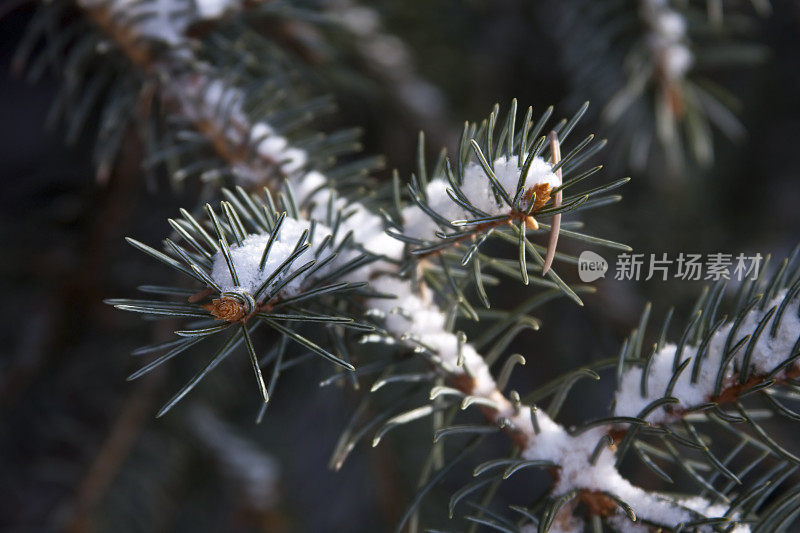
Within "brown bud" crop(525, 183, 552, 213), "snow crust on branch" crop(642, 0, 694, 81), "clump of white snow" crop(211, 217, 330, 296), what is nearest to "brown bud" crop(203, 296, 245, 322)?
"clump of white snow" crop(211, 217, 330, 296)

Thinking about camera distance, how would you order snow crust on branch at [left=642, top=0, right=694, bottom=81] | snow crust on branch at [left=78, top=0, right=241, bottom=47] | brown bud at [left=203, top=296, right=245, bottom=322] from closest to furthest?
1. brown bud at [left=203, top=296, right=245, bottom=322]
2. snow crust on branch at [left=78, top=0, right=241, bottom=47]
3. snow crust on branch at [left=642, top=0, right=694, bottom=81]

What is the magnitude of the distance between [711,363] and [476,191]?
0.16m

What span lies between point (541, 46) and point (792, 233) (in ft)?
1.38

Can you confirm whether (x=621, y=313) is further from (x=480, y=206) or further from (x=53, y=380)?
(x=53, y=380)

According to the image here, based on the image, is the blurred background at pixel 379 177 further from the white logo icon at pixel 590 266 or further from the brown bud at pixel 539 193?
the brown bud at pixel 539 193

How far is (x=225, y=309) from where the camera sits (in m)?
0.29

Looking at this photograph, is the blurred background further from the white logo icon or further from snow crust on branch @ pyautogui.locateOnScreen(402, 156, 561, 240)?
snow crust on branch @ pyautogui.locateOnScreen(402, 156, 561, 240)

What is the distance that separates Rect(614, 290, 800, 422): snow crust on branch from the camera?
328mm

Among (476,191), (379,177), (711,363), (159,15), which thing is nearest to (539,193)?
(476,191)

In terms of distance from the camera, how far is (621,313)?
27.6 inches

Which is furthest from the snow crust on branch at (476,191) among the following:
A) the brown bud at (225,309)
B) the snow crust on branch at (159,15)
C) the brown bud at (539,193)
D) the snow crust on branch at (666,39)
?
the snow crust on branch at (666,39)

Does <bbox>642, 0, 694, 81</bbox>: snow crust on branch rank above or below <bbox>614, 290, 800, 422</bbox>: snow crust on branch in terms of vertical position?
above

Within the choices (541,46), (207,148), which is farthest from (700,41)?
(207,148)

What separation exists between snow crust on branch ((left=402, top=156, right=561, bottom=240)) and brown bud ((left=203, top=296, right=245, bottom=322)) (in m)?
0.10
